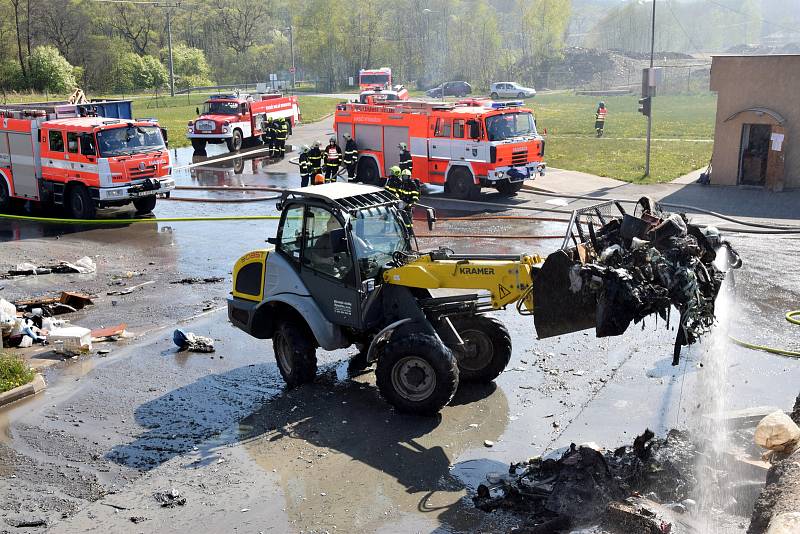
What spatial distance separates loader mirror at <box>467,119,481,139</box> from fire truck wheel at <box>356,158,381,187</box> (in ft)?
11.8

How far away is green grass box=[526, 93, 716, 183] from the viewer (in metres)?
27.1

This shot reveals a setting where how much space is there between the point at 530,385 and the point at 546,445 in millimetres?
1602

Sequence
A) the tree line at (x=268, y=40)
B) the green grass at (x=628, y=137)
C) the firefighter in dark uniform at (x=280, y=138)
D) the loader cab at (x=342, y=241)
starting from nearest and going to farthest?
the loader cab at (x=342, y=241)
the green grass at (x=628, y=137)
the firefighter in dark uniform at (x=280, y=138)
the tree line at (x=268, y=40)

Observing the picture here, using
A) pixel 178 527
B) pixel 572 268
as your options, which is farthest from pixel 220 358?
pixel 572 268

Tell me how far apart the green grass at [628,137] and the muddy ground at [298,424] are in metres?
14.2

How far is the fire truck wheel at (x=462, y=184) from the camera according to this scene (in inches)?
850

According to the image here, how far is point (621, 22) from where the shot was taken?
123 meters

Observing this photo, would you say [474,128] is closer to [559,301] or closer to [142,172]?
[142,172]

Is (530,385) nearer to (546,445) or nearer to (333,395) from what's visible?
(546,445)

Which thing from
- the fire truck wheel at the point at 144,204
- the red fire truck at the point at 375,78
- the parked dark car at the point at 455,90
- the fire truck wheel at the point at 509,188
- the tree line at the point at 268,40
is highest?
the tree line at the point at 268,40

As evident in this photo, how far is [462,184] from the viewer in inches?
858

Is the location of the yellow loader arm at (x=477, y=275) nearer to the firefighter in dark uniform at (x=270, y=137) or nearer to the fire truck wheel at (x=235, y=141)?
the firefighter in dark uniform at (x=270, y=137)

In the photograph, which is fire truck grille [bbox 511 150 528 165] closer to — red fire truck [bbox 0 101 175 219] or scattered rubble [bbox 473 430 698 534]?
red fire truck [bbox 0 101 175 219]

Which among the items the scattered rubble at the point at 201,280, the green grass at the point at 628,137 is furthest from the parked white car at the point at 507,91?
the scattered rubble at the point at 201,280
